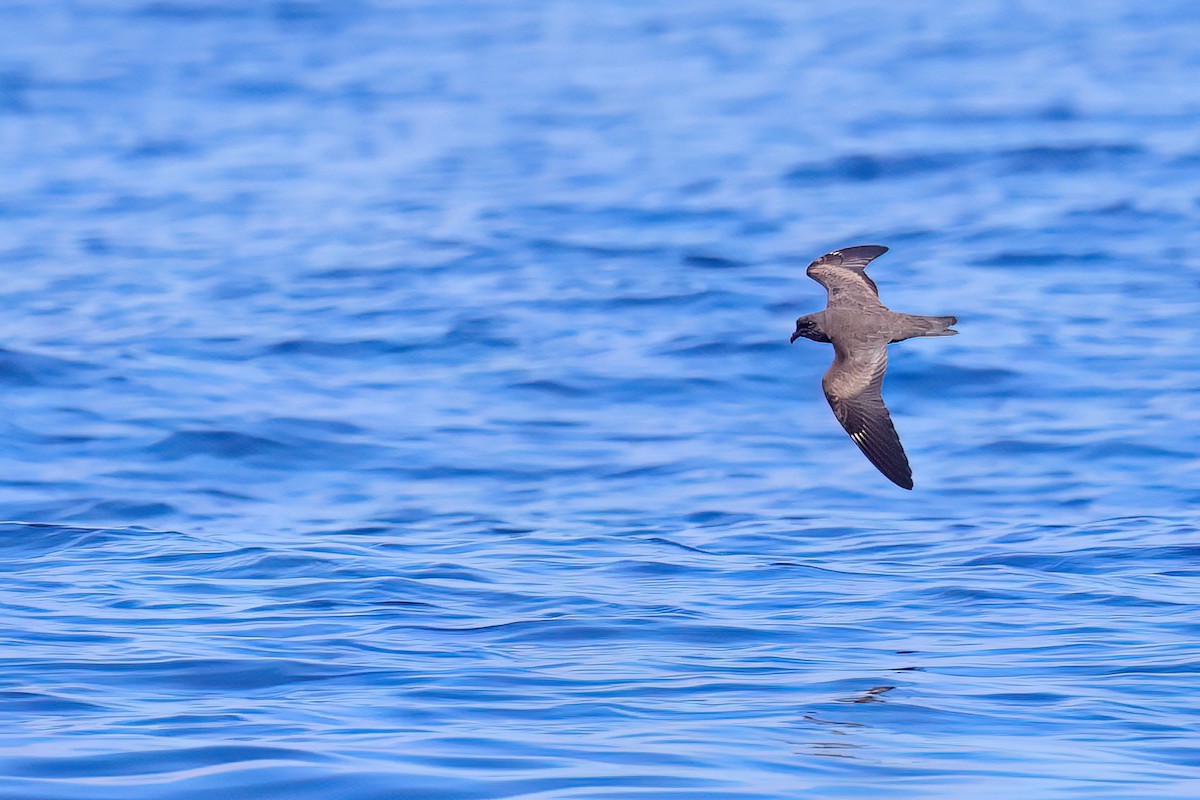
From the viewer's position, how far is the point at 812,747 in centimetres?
734

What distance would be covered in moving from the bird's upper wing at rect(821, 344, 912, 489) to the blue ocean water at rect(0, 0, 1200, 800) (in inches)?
37.5

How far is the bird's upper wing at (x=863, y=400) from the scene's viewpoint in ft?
30.3

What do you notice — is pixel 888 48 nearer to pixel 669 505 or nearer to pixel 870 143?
pixel 870 143

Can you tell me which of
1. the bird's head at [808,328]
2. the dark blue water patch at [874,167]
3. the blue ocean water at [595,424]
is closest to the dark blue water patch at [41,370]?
the blue ocean water at [595,424]

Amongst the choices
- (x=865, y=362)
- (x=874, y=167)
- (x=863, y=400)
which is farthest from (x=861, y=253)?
(x=874, y=167)

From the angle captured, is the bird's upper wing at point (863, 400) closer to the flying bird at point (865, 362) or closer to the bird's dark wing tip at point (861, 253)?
the flying bird at point (865, 362)

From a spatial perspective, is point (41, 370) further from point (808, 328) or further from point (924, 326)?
point (924, 326)

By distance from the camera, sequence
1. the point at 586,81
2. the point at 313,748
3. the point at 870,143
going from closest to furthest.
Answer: the point at 313,748, the point at 870,143, the point at 586,81

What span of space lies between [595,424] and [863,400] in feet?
17.0

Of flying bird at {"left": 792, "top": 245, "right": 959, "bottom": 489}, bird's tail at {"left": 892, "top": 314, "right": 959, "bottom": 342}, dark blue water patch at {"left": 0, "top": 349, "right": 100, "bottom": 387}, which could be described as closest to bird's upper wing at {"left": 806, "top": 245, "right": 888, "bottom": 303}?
flying bird at {"left": 792, "top": 245, "right": 959, "bottom": 489}

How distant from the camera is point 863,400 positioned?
9.45 metres

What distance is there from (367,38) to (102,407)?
62.3 ft

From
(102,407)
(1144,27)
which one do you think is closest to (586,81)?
(1144,27)

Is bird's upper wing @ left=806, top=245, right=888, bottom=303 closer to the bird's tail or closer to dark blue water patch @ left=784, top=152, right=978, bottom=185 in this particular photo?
the bird's tail
